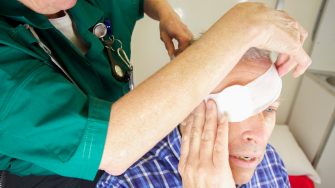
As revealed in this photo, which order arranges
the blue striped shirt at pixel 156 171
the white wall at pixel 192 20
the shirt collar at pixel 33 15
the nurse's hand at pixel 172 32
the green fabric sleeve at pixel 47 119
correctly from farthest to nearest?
1. the white wall at pixel 192 20
2. the nurse's hand at pixel 172 32
3. the blue striped shirt at pixel 156 171
4. the shirt collar at pixel 33 15
5. the green fabric sleeve at pixel 47 119

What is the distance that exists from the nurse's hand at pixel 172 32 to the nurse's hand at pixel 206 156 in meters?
0.34

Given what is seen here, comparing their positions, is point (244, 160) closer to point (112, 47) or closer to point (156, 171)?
point (156, 171)

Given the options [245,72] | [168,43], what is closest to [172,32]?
[168,43]

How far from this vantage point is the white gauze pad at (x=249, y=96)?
816mm

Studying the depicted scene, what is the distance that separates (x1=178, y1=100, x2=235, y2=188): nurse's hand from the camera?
27.8 inches

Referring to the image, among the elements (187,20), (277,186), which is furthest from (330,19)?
(277,186)

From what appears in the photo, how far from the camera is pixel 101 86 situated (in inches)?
36.6

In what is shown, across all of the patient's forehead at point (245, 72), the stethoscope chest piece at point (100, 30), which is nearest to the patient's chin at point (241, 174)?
the patient's forehead at point (245, 72)

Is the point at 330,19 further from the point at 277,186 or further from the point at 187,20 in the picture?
the point at 277,186

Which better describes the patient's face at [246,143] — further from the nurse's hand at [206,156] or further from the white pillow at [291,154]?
the white pillow at [291,154]

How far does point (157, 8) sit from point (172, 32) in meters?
0.21

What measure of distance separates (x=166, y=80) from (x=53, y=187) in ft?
1.82

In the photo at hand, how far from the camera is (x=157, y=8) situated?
4.00 feet

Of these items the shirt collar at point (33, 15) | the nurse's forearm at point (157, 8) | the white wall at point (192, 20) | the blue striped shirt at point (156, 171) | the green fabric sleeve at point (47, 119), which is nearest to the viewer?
the green fabric sleeve at point (47, 119)
